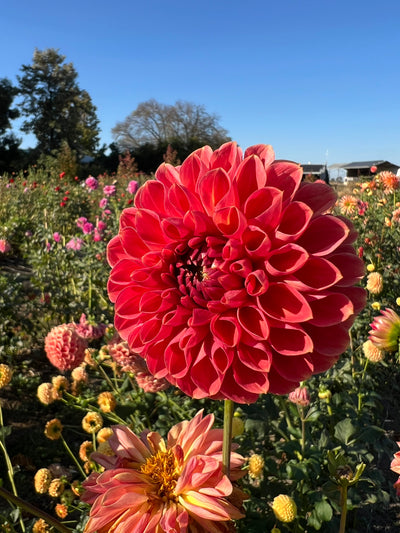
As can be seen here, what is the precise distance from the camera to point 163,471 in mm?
725

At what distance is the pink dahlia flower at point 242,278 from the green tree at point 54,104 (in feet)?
111

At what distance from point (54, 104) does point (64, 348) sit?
35474 millimetres

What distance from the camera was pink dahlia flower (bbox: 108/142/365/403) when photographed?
588 mm

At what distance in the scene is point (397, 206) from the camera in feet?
13.8

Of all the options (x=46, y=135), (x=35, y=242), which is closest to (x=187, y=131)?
(x=46, y=135)

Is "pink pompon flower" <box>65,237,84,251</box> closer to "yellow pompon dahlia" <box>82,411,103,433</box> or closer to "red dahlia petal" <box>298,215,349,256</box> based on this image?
"yellow pompon dahlia" <box>82,411,103,433</box>

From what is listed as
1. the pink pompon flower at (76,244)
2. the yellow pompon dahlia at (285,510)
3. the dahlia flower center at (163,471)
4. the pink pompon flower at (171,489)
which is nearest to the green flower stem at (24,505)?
the pink pompon flower at (171,489)

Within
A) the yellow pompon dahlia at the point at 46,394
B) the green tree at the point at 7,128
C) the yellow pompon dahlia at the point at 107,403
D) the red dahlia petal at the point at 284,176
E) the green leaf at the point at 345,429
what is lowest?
the green leaf at the point at 345,429

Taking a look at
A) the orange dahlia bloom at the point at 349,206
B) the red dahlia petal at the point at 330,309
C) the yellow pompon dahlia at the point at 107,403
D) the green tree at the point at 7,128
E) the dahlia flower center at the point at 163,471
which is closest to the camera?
the red dahlia petal at the point at 330,309

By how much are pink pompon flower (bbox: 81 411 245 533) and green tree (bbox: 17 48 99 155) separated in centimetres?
3376

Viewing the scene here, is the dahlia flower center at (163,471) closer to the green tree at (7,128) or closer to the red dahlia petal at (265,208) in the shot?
the red dahlia petal at (265,208)

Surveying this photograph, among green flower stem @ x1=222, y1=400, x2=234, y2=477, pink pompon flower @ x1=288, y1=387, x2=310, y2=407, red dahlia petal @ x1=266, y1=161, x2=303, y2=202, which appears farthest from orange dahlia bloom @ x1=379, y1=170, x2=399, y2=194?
green flower stem @ x1=222, y1=400, x2=234, y2=477

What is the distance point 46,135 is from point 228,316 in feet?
116

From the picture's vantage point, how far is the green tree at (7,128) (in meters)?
26.0
